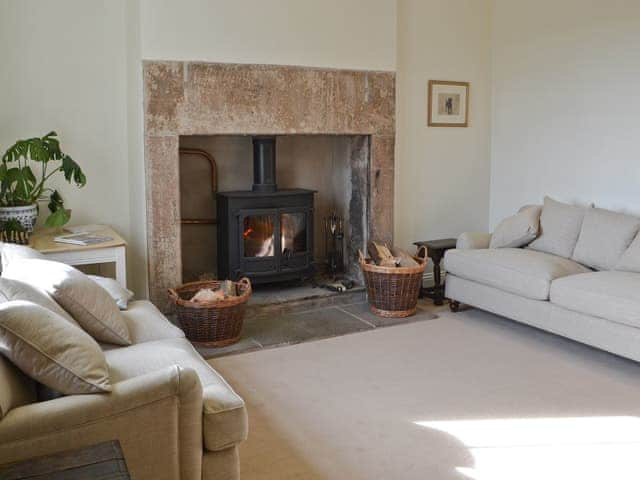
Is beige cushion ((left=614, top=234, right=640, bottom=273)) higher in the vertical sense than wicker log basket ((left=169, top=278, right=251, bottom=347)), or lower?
higher

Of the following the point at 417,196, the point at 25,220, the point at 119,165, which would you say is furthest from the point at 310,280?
the point at 25,220

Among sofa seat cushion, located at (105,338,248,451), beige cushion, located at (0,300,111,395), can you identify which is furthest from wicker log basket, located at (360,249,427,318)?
beige cushion, located at (0,300,111,395)

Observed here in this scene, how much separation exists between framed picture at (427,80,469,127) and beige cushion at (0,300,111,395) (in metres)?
4.07

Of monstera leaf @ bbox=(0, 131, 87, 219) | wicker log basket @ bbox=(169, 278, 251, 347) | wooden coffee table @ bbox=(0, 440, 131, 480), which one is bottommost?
wicker log basket @ bbox=(169, 278, 251, 347)

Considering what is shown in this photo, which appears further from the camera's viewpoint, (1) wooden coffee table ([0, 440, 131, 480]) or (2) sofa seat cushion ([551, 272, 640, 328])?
(2) sofa seat cushion ([551, 272, 640, 328])

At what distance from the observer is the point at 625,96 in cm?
467

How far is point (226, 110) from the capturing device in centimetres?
442

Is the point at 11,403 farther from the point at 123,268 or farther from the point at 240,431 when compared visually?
the point at 123,268

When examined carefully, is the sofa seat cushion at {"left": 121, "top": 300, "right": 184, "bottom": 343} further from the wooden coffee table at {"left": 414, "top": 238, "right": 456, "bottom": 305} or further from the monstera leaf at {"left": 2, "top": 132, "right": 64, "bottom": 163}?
the wooden coffee table at {"left": 414, "top": 238, "right": 456, "bottom": 305}

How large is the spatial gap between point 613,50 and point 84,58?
371 cm

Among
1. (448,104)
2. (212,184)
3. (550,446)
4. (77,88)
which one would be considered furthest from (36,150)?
(448,104)

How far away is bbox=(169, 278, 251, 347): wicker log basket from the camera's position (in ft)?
12.9

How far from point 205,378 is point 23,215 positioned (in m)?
2.03

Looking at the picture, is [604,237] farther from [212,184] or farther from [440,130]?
[212,184]
